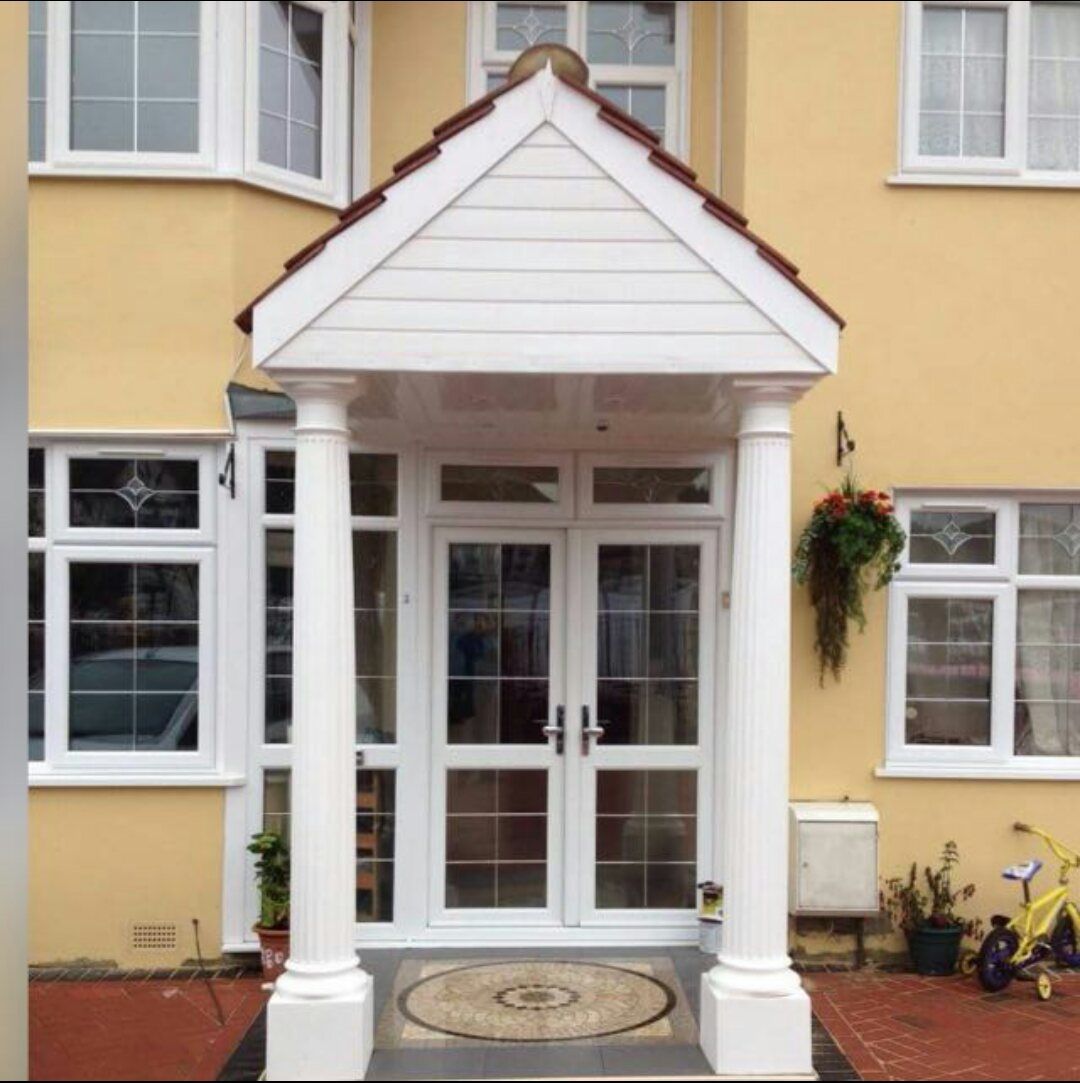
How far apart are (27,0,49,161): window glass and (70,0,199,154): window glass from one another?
0.48 feet

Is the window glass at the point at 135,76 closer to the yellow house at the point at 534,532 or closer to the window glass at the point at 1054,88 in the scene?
the yellow house at the point at 534,532

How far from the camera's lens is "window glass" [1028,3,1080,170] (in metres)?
6.14

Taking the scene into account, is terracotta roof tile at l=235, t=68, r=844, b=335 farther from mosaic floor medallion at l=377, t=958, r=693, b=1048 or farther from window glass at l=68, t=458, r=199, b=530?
mosaic floor medallion at l=377, t=958, r=693, b=1048

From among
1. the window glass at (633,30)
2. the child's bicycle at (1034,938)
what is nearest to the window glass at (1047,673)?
the child's bicycle at (1034,938)

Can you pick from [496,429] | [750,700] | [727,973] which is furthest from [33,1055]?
[496,429]

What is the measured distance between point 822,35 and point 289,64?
3015 millimetres

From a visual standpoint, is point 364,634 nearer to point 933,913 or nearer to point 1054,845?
point 933,913

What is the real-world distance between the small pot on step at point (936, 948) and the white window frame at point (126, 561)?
12.5 ft

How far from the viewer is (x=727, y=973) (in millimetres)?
4535

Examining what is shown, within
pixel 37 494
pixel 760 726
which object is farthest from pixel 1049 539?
pixel 37 494

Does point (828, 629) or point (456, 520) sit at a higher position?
point (456, 520)

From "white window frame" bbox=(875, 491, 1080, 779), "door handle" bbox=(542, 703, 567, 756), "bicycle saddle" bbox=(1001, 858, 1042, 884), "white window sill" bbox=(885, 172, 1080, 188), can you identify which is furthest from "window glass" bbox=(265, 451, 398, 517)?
"bicycle saddle" bbox=(1001, 858, 1042, 884)

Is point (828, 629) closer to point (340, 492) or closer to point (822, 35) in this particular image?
point (340, 492)

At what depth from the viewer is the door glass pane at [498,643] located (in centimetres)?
603
